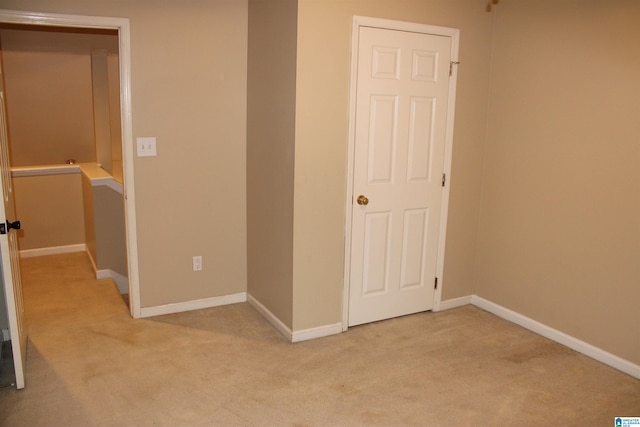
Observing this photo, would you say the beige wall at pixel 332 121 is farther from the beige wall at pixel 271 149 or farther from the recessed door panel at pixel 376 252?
the recessed door panel at pixel 376 252

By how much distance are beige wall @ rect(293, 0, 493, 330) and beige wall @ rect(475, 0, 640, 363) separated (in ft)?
0.60

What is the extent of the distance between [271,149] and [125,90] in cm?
103

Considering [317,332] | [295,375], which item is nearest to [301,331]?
[317,332]

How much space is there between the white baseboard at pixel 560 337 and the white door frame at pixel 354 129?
407 mm

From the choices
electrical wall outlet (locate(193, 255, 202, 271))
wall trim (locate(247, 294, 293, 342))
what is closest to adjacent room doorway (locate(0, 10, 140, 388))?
electrical wall outlet (locate(193, 255, 202, 271))

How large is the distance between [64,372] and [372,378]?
175 cm

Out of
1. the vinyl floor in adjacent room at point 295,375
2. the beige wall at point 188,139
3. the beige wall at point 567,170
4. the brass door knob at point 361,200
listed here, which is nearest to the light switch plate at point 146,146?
the beige wall at point 188,139

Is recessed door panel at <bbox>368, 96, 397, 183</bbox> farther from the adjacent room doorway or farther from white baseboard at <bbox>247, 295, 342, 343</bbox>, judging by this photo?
the adjacent room doorway

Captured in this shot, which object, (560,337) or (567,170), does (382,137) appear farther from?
(560,337)

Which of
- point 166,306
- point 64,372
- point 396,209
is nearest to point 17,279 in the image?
point 64,372

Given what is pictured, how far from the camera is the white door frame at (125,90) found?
9.90 feet

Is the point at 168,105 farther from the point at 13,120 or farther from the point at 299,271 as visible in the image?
the point at 13,120

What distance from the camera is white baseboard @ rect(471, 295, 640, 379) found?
300cm

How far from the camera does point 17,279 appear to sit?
9.89 feet
